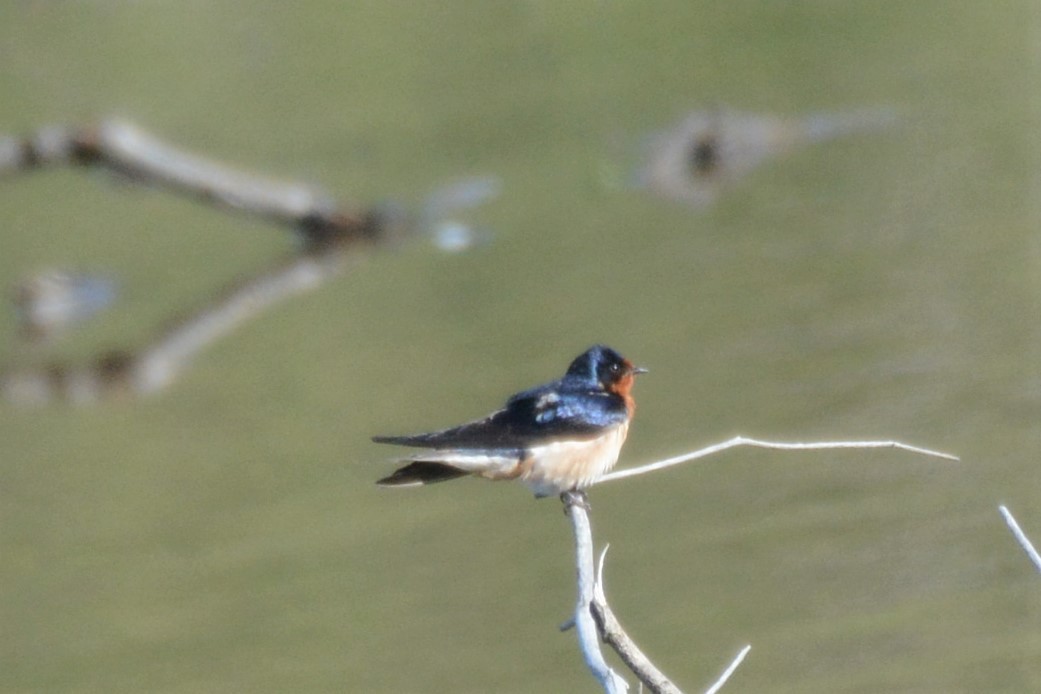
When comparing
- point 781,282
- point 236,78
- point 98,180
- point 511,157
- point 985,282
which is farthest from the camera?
point 236,78

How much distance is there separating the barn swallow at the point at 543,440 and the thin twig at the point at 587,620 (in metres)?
0.69

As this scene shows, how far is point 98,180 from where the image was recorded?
1973 cm

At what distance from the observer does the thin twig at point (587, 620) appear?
367cm

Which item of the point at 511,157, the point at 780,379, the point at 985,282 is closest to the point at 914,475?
the point at 780,379

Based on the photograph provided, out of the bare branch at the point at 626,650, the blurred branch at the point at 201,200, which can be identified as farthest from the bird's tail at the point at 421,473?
the blurred branch at the point at 201,200

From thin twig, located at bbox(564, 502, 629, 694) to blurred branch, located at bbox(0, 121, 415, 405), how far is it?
828 centimetres

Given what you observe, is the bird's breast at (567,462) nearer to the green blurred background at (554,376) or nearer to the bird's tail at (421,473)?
the bird's tail at (421,473)

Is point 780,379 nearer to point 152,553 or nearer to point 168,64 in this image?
point 152,553

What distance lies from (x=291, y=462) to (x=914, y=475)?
11.1 ft

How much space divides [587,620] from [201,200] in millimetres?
12202

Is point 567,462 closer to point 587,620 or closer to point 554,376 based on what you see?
point 587,620

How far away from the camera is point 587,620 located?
3.87 metres

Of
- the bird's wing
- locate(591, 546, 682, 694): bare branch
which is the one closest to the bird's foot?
the bird's wing

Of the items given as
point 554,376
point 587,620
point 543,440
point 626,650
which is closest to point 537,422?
point 543,440
